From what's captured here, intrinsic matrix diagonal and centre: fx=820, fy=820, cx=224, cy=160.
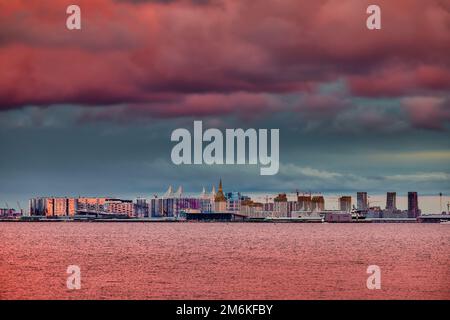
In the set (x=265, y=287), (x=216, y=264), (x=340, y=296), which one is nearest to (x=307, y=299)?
(x=340, y=296)

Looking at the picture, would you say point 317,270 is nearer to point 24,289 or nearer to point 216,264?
point 216,264

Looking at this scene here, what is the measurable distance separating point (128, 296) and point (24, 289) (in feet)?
29.4

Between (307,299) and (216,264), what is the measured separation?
33.0m

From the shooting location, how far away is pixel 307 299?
5812 centimetres

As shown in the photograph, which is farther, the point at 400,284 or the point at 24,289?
the point at 400,284

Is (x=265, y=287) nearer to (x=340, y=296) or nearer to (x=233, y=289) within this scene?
(x=233, y=289)

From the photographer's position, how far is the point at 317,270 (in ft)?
269

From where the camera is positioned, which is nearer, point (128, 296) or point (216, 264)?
point (128, 296)
